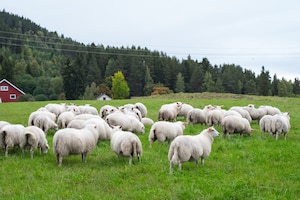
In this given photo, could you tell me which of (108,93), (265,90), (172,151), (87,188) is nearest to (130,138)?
(172,151)

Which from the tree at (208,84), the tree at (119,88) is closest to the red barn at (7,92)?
the tree at (119,88)

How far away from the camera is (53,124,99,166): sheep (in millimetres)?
11117

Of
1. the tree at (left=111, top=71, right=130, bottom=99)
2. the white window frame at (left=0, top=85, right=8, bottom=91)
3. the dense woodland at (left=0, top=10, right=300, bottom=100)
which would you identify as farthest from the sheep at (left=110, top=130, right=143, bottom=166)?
the tree at (left=111, top=71, right=130, bottom=99)

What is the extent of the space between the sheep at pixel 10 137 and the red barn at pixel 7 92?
6207 centimetres

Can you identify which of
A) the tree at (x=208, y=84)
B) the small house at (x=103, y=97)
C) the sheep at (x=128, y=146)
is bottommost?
the sheep at (x=128, y=146)

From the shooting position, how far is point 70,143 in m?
11.2

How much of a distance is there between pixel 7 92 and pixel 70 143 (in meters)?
65.1

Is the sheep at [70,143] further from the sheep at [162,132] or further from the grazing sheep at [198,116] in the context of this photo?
the grazing sheep at [198,116]

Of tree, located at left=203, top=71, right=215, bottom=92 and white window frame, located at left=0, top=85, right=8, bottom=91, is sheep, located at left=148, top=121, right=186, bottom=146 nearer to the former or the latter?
white window frame, located at left=0, top=85, right=8, bottom=91

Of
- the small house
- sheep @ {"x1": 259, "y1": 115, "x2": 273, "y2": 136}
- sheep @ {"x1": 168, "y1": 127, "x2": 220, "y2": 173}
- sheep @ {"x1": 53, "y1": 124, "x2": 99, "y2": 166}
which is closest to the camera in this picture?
sheep @ {"x1": 168, "y1": 127, "x2": 220, "y2": 173}

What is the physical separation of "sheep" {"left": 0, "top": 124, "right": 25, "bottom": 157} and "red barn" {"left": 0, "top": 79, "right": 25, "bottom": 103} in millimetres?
62072

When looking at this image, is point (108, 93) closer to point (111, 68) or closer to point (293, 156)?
point (111, 68)

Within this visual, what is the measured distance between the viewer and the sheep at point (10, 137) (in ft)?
40.2

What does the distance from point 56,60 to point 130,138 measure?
13994 cm
